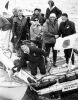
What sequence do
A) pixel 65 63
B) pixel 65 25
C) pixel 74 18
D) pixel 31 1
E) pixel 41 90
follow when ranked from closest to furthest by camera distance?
pixel 41 90 < pixel 65 25 < pixel 65 63 < pixel 74 18 < pixel 31 1

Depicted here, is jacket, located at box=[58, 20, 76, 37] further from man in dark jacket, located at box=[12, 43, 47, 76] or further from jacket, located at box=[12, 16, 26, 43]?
jacket, located at box=[12, 16, 26, 43]

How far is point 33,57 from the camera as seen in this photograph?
871 centimetres

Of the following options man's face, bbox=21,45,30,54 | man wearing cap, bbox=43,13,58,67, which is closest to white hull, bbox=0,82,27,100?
man's face, bbox=21,45,30,54

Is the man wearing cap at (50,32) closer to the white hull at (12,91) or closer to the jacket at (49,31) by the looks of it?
the jacket at (49,31)

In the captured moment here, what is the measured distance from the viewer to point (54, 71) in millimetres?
9164

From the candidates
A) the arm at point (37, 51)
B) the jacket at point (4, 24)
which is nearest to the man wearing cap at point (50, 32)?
the arm at point (37, 51)

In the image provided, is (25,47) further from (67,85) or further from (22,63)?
(67,85)

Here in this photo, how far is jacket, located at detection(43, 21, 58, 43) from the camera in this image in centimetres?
904

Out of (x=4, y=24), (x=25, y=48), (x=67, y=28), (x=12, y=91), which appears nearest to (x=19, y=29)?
(x=4, y=24)

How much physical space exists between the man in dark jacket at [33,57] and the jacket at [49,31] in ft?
1.68

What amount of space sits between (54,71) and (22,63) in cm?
98

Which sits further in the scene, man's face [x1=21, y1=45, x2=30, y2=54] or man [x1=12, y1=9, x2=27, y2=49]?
man [x1=12, y1=9, x2=27, y2=49]

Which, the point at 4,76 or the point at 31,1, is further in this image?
the point at 31,1

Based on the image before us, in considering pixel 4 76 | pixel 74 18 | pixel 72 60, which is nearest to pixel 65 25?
pixel 72 60
